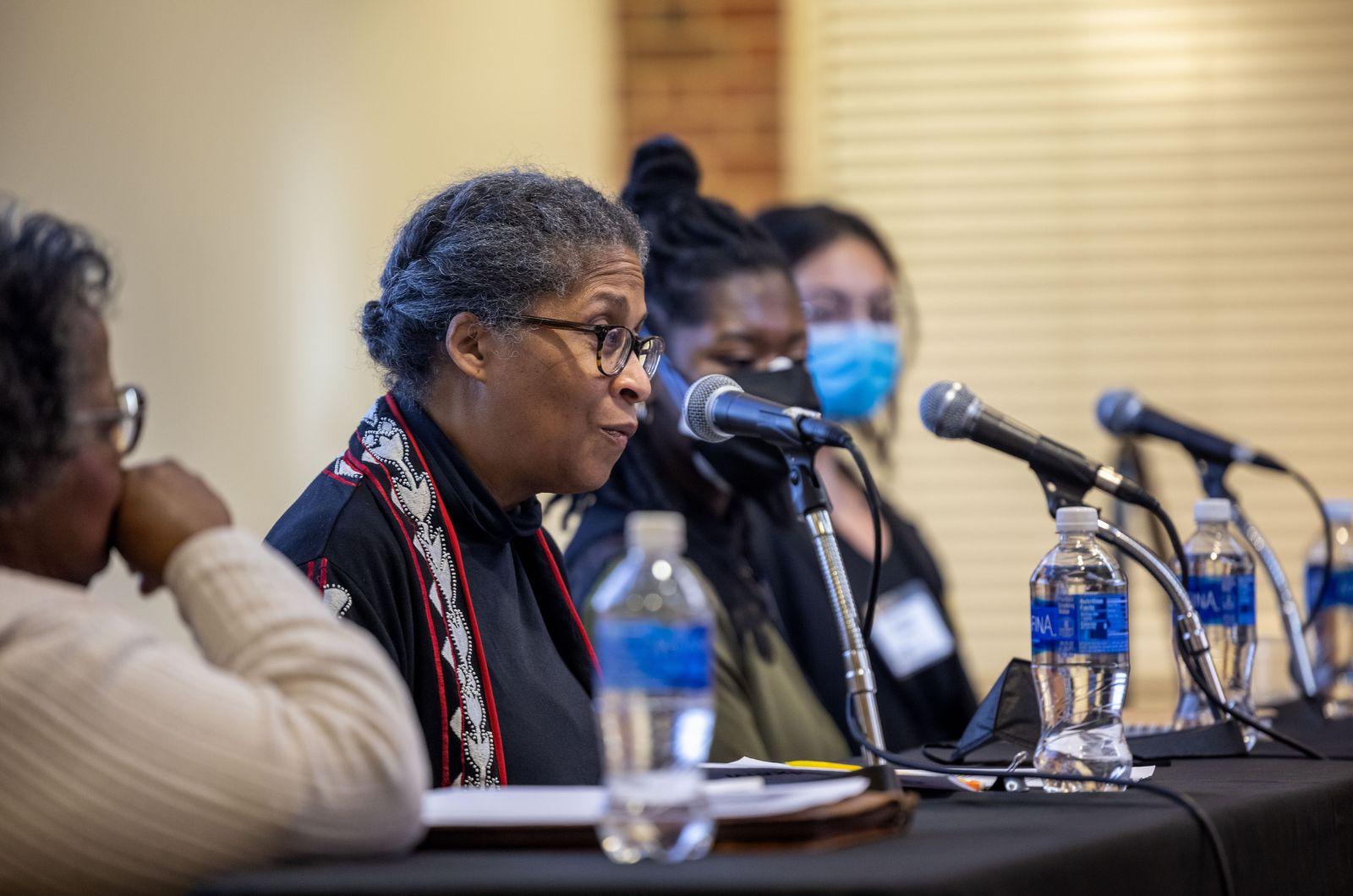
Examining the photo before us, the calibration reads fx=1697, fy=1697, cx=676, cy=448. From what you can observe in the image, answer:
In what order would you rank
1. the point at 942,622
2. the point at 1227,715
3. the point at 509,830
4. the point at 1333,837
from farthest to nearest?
the point at 942,622, the point at 1227,715, the point at 1333,837, the point at 509,830

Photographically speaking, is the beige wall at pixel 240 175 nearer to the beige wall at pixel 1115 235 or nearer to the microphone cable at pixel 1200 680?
the microphone cable at pixel 1200 680

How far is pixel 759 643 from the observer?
2967 mm

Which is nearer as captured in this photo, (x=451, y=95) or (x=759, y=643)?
(x=759, y=643)

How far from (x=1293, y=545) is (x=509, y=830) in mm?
4259

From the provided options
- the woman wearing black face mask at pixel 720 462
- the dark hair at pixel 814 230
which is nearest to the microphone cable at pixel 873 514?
the woman wearing black face mask at pixel 720 462

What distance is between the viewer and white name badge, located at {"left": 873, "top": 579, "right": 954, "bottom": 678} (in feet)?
11.4


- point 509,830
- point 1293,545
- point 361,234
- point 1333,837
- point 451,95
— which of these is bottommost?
point 1293,545

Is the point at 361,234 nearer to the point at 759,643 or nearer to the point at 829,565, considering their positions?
the point at 759,643

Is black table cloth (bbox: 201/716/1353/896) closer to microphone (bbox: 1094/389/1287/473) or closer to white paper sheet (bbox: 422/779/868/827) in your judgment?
white paper sheet (bbox: 422/779/868/827)

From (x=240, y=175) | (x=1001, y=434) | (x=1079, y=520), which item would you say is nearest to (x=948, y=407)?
(x=1001, y=434)

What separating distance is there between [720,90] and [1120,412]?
2.69 m

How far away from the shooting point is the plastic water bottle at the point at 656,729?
3.98 feet

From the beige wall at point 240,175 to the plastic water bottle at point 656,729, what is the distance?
49.6 inches

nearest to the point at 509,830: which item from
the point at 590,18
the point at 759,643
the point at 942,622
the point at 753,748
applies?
the point at 753,748
